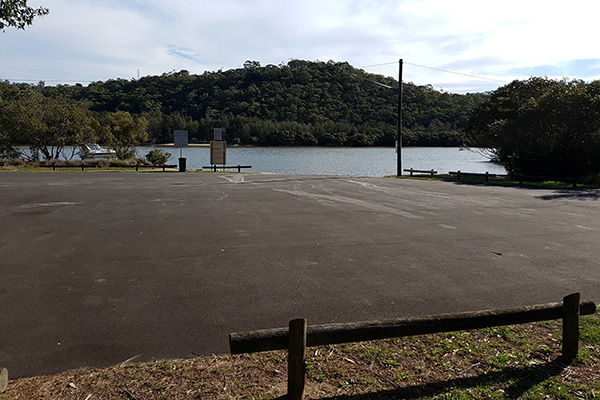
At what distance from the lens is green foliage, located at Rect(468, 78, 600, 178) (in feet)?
92.4

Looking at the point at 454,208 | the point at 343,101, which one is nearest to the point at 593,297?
the point at 454,208

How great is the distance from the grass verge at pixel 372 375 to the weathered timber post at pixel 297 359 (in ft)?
0.65

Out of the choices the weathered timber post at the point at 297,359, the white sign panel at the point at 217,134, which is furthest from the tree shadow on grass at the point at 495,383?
the white sign panel at the point at 217,134

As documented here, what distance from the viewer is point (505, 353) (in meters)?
4.64

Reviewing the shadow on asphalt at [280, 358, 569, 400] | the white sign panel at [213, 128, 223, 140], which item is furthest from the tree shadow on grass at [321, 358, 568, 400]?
the white sign panel at [213, 128, 223, 140]

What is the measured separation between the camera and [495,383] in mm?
4035

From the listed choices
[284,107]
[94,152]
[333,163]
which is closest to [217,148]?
[94,152]

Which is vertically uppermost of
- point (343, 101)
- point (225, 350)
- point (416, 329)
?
point (343, 101)

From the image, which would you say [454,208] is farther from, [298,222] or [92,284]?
[92,284]

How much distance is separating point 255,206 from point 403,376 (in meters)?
11.6

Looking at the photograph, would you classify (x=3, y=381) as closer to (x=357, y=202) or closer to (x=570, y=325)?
(x=570, y=325)

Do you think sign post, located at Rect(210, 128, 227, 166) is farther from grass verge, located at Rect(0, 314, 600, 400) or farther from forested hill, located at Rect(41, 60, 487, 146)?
forested hill, located at Rect(41, 60, 487, 146)

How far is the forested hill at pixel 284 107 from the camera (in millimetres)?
89750

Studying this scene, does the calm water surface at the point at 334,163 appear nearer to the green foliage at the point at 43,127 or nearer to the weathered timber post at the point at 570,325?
the green foliage at the point at 43,127
